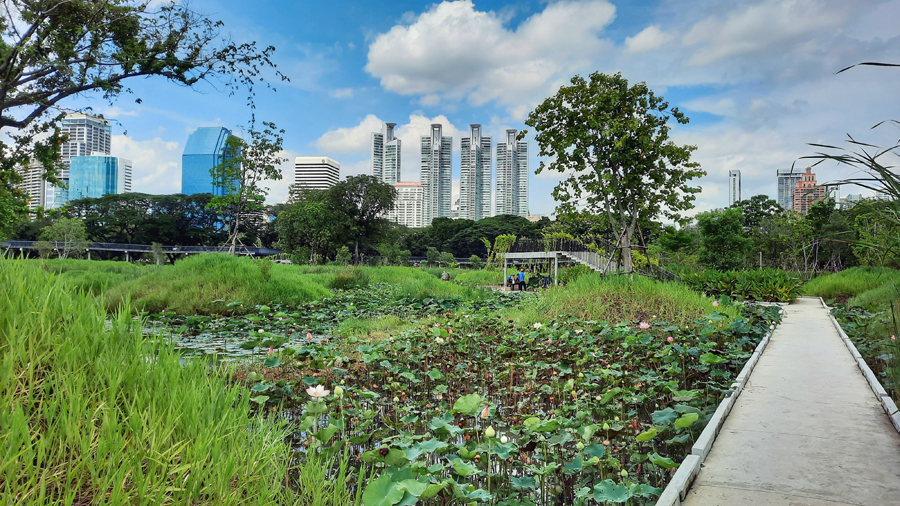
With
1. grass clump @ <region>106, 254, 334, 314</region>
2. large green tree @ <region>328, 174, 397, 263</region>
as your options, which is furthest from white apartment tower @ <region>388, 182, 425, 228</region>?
grass clump @ <region>106, 254, 334, 314</region>

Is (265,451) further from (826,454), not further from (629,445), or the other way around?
(826,454)

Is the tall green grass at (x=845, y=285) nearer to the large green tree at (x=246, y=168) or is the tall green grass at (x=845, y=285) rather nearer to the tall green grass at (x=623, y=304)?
the tall green grass at (x=623, y=304)

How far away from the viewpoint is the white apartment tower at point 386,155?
7731cm

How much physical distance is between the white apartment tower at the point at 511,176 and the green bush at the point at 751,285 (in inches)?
2871

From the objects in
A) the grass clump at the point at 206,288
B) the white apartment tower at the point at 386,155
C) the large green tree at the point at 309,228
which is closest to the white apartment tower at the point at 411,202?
the white apartment tower at the point at 386,155

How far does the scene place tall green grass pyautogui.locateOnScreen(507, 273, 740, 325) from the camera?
6406 millimetres

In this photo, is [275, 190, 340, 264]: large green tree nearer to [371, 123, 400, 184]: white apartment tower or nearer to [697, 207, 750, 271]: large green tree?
[697, 207, 750, 271]: large green tree

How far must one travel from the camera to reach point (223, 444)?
1823 mm

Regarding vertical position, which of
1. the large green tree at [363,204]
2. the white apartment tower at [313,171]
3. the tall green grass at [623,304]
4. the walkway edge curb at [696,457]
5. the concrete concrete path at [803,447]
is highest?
the white apartment tower at [313,171]

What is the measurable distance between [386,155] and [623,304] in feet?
254

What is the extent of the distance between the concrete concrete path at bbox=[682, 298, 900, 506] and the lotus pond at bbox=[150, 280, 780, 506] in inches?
8.8

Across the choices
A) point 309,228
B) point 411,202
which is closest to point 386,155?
point 411,202

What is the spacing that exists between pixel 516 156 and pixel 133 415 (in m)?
86.6

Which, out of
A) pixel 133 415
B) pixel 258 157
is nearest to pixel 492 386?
pixel 133 415
